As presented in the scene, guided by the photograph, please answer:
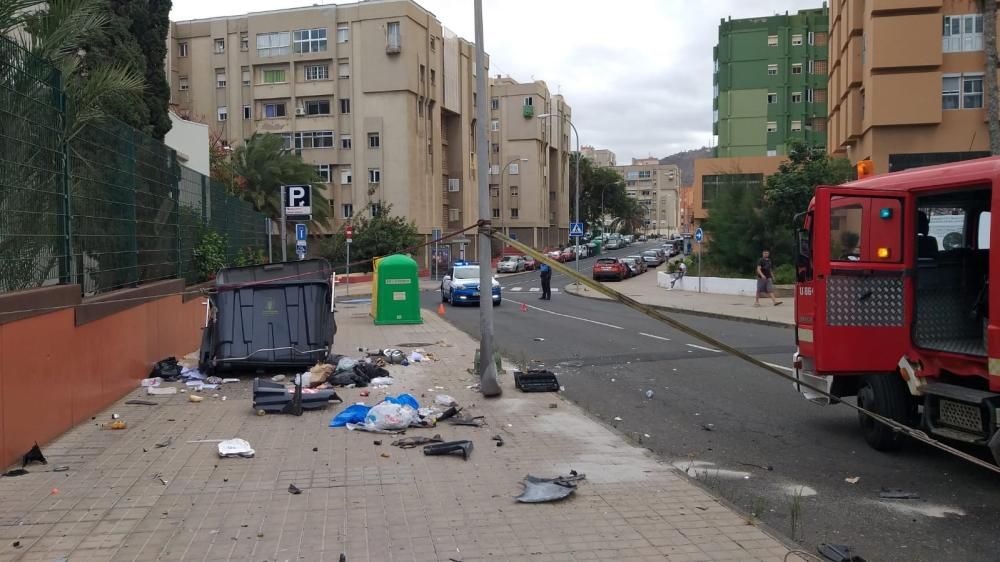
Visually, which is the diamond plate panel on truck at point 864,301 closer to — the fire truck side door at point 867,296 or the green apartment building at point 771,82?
the fire truck side door at point 867,296

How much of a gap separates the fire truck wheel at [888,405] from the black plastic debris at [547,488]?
313cm

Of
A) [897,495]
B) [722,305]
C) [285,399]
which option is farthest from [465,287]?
[897,495]

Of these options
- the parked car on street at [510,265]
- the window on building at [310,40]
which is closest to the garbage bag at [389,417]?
the window on building at [310,40]

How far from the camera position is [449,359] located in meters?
13.9

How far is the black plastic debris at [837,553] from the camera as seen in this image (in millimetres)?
4938

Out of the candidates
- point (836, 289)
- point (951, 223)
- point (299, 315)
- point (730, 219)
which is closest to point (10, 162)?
point (299, 315)

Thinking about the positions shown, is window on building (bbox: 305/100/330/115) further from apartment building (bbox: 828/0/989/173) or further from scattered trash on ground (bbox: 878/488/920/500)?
scattered trash on ground (bbox: 878/488/920/500)

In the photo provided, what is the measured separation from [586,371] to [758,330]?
897 centimetres

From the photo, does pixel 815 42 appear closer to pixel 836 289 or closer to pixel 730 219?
pixel 730 219

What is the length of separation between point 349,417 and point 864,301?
513 centimetres

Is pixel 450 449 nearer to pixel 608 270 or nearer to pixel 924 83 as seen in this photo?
pixel 924 83

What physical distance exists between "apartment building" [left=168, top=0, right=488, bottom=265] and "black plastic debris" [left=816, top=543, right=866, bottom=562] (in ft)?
176

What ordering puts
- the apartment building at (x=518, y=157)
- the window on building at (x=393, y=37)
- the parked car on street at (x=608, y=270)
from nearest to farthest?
the parked car on street at (x=608, y=270) < the window on building at (x=393, y=37) < the apartment building at (x=518, y=157)

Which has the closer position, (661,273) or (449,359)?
(449,359)
